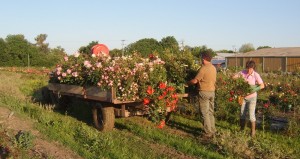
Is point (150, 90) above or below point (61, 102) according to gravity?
above

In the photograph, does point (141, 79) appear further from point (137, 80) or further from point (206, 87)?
point (206, 87)

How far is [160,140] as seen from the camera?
24.5 feet

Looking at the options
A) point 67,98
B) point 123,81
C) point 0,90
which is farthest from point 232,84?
point 0,90

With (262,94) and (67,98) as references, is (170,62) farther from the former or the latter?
(262,94)

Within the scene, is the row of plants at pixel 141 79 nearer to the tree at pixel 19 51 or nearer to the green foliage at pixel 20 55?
the green foliage at pixel 20 55

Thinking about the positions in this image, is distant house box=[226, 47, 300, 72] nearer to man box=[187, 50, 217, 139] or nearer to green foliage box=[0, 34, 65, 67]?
green foliage box=[0, 34, 65, 67]

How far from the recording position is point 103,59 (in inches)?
327

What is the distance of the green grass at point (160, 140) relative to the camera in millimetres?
6445

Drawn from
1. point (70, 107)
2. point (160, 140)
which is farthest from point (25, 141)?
point (70, 107)

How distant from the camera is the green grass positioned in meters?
6.45

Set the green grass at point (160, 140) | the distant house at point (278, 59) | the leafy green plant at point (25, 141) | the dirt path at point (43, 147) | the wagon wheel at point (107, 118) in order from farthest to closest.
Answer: the distant house at point (278, 59), the wagon wheel at point (107, 118), the green grass at point (160, 140), the leafy green plant at point (25, 141), the dirt path at point (43, 147)

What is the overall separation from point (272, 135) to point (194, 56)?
2.59 metres

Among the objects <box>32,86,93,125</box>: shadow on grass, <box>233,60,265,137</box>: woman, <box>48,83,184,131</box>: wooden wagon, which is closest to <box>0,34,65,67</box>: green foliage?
<box>32,86,93,125</box>: shadow on grass

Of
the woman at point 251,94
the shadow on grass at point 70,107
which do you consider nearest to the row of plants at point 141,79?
the woman at point 251,94
